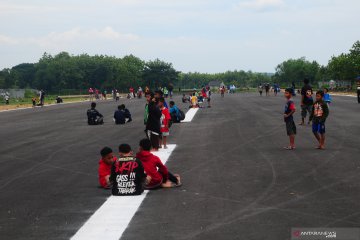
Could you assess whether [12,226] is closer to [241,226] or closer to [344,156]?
[241,226]

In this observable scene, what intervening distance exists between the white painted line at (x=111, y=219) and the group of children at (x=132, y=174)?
193 mm

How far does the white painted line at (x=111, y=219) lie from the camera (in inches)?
254

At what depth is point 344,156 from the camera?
1224 centimetres

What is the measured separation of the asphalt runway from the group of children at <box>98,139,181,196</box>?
231 mm

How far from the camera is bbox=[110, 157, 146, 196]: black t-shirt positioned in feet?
27.8

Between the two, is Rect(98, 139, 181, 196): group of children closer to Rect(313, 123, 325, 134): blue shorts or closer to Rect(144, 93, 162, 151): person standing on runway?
Rect(144, 93, 162, 151): person standing on runway

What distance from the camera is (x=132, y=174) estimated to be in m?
8.50

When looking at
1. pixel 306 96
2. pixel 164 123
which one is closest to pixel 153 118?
pixel 164 123

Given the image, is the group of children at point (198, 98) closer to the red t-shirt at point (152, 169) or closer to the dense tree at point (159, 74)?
the red t-shirt at point (152, 169)

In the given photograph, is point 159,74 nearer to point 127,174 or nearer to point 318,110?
point 318,110

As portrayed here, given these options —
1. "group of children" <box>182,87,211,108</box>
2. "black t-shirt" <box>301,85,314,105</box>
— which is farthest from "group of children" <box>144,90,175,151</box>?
"group of children" <box>182,87,211,108</box>

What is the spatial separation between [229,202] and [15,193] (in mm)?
4000

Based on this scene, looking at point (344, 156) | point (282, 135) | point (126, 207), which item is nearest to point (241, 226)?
point (126, 207)

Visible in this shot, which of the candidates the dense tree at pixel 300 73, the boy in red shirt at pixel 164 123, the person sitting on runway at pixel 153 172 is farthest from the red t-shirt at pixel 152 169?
the dense tree at pixel 300 73
